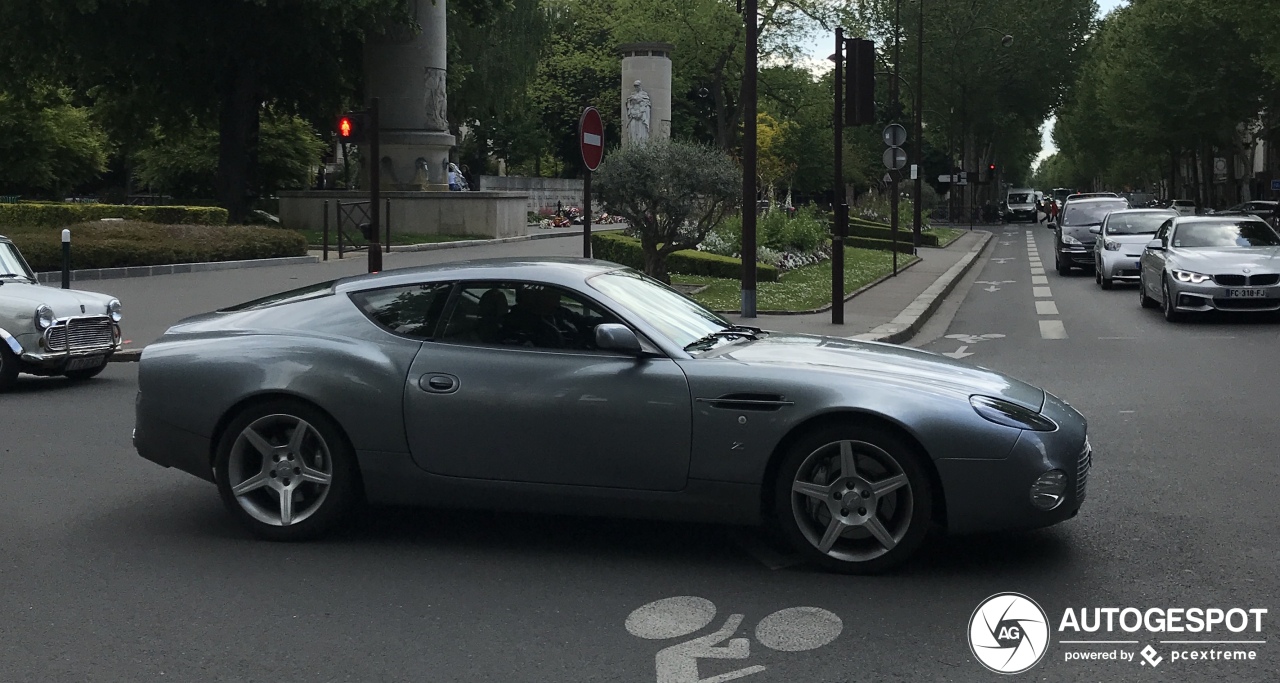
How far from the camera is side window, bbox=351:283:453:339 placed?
6.50m

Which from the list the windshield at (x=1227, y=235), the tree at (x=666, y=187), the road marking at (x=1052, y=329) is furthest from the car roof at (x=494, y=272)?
the windshield at (x=1227, y=235)

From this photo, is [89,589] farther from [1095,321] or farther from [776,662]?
[1095,321]

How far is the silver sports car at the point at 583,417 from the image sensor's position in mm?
5746

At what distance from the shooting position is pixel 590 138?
15.5m

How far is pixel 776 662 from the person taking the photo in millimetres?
4738

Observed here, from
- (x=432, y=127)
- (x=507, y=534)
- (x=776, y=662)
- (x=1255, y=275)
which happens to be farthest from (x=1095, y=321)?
(x=432, y=127)

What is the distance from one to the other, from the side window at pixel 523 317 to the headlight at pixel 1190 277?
13.7 meters

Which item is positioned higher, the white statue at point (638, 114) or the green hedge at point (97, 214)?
the white statue at point (638, 114)

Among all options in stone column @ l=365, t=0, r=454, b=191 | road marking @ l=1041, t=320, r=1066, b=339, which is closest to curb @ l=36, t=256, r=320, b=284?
stone column @ l=365, t=0, r=454, b=191

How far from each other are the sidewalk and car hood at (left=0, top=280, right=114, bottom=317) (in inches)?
303

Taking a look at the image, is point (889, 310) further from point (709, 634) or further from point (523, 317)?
point (709, 634)

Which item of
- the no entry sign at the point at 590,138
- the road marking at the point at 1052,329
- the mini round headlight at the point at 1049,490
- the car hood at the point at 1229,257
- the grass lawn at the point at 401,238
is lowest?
the mini round headlight at the point at 1049,490

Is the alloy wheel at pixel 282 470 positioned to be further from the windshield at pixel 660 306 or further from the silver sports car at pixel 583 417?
the windshield at pixel 660 306

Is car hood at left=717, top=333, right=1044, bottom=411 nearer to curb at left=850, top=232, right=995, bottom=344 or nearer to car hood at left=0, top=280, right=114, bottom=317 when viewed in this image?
curb at left=850, top=232, right=995, bottom=344
